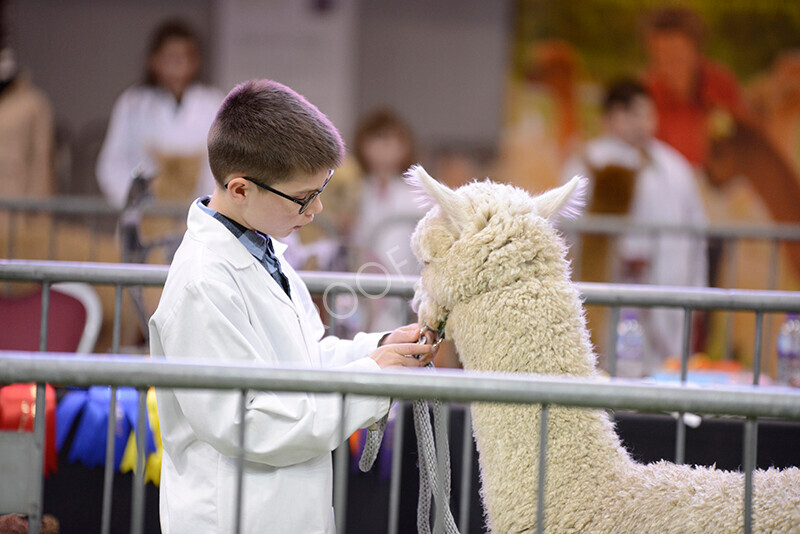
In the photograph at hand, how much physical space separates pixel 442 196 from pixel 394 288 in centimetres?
75

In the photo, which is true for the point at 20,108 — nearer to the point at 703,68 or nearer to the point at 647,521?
the point at 703,68

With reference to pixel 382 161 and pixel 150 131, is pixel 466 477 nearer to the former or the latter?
pixel 382 161

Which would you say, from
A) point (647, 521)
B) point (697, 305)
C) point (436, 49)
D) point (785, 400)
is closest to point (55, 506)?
point (647, 521)

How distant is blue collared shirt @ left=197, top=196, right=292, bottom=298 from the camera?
1.86 m

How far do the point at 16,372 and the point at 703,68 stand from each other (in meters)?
6.93

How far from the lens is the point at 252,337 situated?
177 cm

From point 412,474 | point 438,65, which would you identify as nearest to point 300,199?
point 412,474

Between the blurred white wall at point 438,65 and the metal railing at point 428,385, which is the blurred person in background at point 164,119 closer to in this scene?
the blurred white wall at point 438,65

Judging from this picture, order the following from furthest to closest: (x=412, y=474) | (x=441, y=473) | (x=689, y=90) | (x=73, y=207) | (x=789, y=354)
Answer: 1. (x=689, y=90)
2. (x=73, y=207)
3. (x=789, y=354)
4. (x=412, y=474)
5. (x=441, y=473)

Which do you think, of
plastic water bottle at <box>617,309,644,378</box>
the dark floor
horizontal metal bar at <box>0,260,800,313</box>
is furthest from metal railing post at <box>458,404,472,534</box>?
plastic water bottle at <box>617,309,644,378</box>

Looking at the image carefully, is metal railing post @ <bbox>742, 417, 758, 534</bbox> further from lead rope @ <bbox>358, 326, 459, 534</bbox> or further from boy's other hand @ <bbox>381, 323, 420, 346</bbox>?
boy's other hand @ <bbox>381, 323, 420, 346</bbox>

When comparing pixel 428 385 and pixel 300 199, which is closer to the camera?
pixel 428 385

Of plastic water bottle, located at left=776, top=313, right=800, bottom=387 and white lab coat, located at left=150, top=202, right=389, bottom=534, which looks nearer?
white lab coat, located at left=150, top=202, right=389, bottom=534

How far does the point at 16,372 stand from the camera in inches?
54.9
